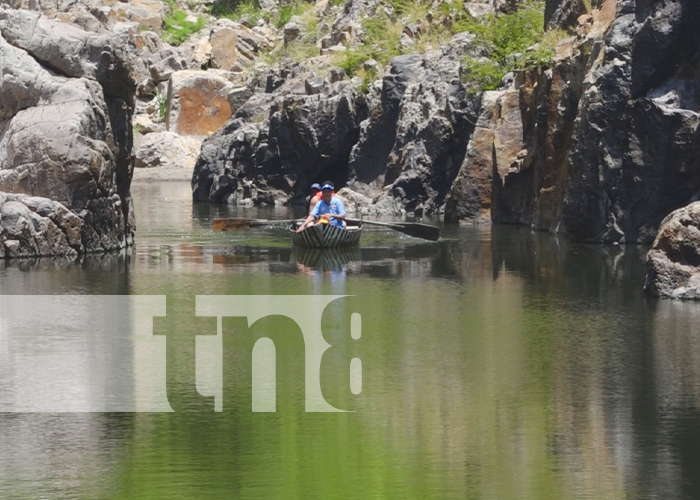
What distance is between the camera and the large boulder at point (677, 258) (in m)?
23.1

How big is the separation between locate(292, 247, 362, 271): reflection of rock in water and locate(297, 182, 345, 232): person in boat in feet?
2.08

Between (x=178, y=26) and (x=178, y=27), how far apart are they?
27cm

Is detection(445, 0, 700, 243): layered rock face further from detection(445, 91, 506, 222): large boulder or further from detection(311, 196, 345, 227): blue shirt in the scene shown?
detection(311, 196, 345, 227): blue shirt

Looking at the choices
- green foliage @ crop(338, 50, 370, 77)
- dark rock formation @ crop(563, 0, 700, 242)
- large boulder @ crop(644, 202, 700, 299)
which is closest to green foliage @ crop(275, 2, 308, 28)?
green foliage @ crop(338, 50, 370, 77)

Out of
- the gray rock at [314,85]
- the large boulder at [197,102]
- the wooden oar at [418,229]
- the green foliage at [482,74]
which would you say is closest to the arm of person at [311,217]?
the wooden oar at [418,229]

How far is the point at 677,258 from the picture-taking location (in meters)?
23.8

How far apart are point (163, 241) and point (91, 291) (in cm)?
1114

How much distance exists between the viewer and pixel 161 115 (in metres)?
79.2

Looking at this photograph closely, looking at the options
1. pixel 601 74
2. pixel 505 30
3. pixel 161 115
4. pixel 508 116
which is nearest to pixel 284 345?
pixel 601 74

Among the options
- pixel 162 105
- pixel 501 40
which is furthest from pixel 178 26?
pixel 501 40

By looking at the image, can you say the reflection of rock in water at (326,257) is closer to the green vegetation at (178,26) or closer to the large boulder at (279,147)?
the large boulder at (279,147)

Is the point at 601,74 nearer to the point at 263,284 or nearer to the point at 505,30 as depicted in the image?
the point at 263,284

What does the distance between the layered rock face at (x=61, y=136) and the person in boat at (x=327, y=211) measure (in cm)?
452

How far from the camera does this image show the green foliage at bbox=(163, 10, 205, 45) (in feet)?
297
